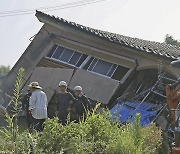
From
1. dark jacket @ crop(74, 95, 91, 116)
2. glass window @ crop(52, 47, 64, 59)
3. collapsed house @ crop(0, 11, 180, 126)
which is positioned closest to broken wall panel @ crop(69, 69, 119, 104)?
collapsed house @ crop(0, 11, 180, 126)

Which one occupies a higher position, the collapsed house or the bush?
the collapsed house

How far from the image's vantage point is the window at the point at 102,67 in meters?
11.7

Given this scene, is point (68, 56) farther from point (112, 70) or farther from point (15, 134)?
point (15, 134)

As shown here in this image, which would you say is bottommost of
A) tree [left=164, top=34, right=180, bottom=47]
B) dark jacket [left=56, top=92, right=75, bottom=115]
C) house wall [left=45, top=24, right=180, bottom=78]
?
dark jacket [left=56, top=92, right=75, bottom=115]

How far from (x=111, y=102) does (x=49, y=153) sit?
7.63m

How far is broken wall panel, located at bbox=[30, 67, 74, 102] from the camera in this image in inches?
Answer: 469

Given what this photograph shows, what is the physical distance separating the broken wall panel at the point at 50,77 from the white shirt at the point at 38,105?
4229 millimetres

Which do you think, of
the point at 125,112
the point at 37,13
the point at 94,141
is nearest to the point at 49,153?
the point at 94,141

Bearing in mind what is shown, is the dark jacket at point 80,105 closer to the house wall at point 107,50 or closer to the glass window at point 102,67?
the house wall at point 107,50

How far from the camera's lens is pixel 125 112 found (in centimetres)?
934

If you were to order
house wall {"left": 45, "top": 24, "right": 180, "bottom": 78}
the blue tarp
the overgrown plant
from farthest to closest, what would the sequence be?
1. house wall {"left": 45, "top": 24, "right": 180, "bottom": 78}
2. the blue tarp
3. the overgrown plant

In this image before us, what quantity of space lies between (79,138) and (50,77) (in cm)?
863

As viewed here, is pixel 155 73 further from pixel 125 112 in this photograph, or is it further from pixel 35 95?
pixel 35 95

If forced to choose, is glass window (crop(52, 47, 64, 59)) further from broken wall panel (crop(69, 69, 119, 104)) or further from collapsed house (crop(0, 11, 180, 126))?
broken wall panel (crop(69, 69, 119, 104))
